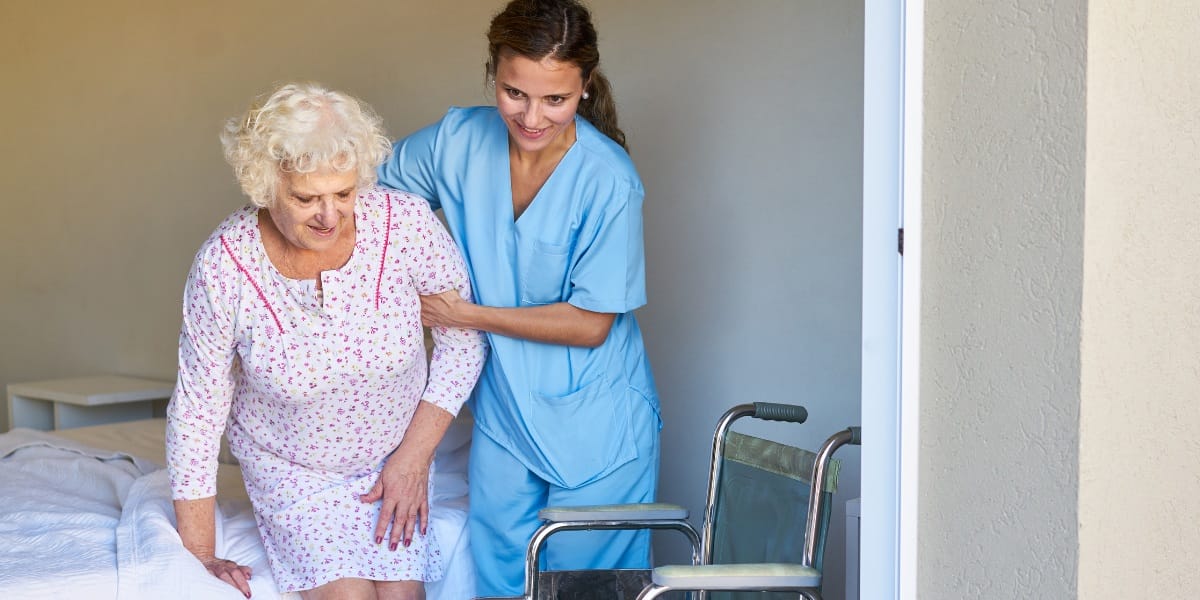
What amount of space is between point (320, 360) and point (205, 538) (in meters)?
0.41

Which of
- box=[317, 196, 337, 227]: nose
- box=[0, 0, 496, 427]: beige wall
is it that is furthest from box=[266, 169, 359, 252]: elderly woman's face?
box=[0, 0, 496, 427]: beige wall

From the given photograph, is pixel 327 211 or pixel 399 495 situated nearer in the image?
pixel 327 211

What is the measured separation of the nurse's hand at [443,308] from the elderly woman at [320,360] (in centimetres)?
2

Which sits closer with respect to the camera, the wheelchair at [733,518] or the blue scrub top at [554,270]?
the wheelchair at [733,518]

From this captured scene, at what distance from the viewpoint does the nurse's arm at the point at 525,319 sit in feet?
7.54

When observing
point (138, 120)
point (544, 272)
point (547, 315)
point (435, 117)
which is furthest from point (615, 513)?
point (138, 120)

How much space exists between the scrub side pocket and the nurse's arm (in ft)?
0.40

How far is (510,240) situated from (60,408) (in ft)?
9.07

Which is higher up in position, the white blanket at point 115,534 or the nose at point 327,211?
the nose at point 327,211

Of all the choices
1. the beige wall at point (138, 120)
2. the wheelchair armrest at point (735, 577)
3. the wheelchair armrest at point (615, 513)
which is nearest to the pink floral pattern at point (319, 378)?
the wheelchair armrest at point (615, 513)

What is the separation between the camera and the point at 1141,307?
145 cm

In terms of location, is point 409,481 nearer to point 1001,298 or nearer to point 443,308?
point 443,308

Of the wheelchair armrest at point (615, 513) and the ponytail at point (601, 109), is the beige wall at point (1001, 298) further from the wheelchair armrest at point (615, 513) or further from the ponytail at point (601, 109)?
the ponytail at point (601, 109)

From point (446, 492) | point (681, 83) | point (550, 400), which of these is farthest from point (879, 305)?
point (681, 83)
